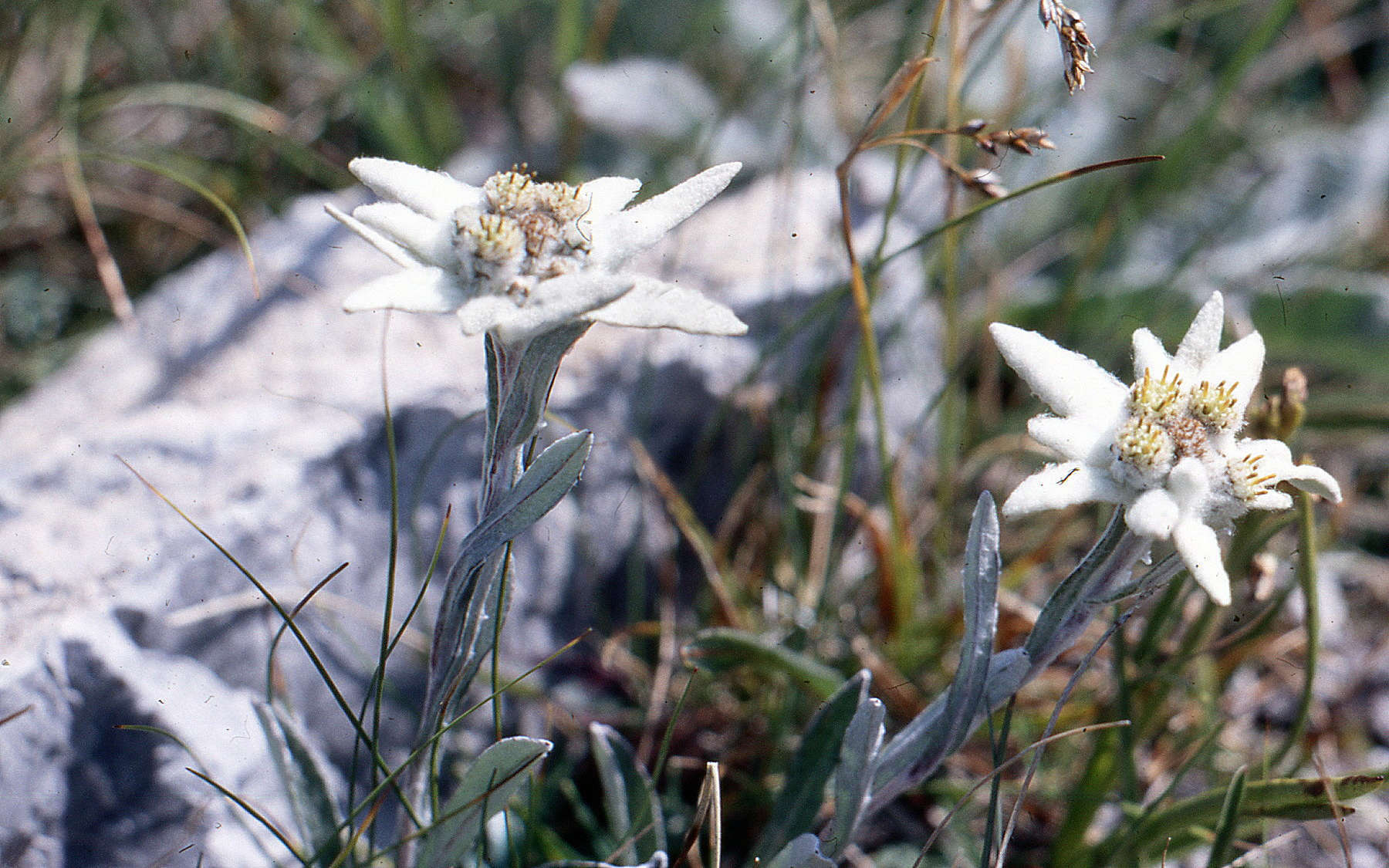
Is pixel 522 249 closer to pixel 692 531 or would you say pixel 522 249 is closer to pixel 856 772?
pixel 856 772

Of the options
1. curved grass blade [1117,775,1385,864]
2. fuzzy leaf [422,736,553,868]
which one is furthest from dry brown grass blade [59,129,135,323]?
curved grass blade [1117,775,1385,864]

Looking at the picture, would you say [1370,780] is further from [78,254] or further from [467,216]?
[78,254]

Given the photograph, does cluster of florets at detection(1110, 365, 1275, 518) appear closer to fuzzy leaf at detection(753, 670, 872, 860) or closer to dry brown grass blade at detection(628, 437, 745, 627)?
fuzzy leaf at detection(753, 670, 872, 860)

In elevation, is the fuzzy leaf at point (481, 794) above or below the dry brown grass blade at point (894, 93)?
below

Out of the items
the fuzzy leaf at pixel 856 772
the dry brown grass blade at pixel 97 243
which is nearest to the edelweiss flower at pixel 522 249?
the fuzzy leaf at pixel 856 772

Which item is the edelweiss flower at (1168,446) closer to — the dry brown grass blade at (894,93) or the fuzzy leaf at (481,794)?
the dry brown grass blade at (894,93)

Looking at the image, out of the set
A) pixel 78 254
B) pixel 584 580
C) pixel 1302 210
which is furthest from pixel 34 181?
pixel 1302 210

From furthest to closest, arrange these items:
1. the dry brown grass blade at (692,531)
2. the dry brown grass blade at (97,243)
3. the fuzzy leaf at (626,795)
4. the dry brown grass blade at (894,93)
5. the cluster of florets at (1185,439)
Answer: the dry brown grass blade at (97,243) < the dry brown grass blade at (692,531) < the fuzzy leaf at (626,795) < the dry brown grass blade at (894,93) < the cluster of florets at (1185,439)

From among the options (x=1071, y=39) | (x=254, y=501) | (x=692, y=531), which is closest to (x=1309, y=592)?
(x=1071, y=39)
